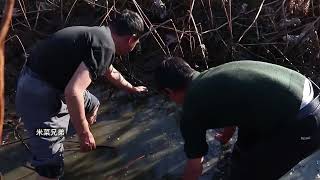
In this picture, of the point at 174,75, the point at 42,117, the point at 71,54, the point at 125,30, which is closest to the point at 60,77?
the point at 71,54

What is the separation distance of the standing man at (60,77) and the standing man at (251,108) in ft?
1.73

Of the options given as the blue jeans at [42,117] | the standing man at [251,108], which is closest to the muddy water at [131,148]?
the blue jeans at [42,117]

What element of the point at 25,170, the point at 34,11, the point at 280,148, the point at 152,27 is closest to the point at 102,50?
the point at 280,148

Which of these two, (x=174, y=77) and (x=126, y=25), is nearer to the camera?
(x=174, y=77)

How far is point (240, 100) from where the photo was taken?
2283mm

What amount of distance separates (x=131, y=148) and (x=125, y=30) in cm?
134

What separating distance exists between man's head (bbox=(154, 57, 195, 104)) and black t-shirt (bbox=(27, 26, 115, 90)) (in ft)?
1.66

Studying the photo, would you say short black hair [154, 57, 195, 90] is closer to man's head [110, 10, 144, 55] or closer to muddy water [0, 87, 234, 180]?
man's head [110, 10, 144, 55]

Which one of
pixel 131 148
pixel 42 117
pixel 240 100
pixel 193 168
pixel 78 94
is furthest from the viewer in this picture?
pixel 131 148

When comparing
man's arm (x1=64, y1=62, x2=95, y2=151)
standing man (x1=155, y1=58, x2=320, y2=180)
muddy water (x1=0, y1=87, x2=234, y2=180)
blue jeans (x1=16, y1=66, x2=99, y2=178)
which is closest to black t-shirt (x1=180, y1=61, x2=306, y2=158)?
Result: standing man (x1=155, y1=58, x2=320, y2=180)

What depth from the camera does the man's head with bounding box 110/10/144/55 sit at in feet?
9.18

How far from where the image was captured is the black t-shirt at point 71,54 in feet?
8.88

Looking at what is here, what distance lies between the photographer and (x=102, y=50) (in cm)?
271

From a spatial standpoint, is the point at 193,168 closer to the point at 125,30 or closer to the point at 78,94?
the point at 78,94
